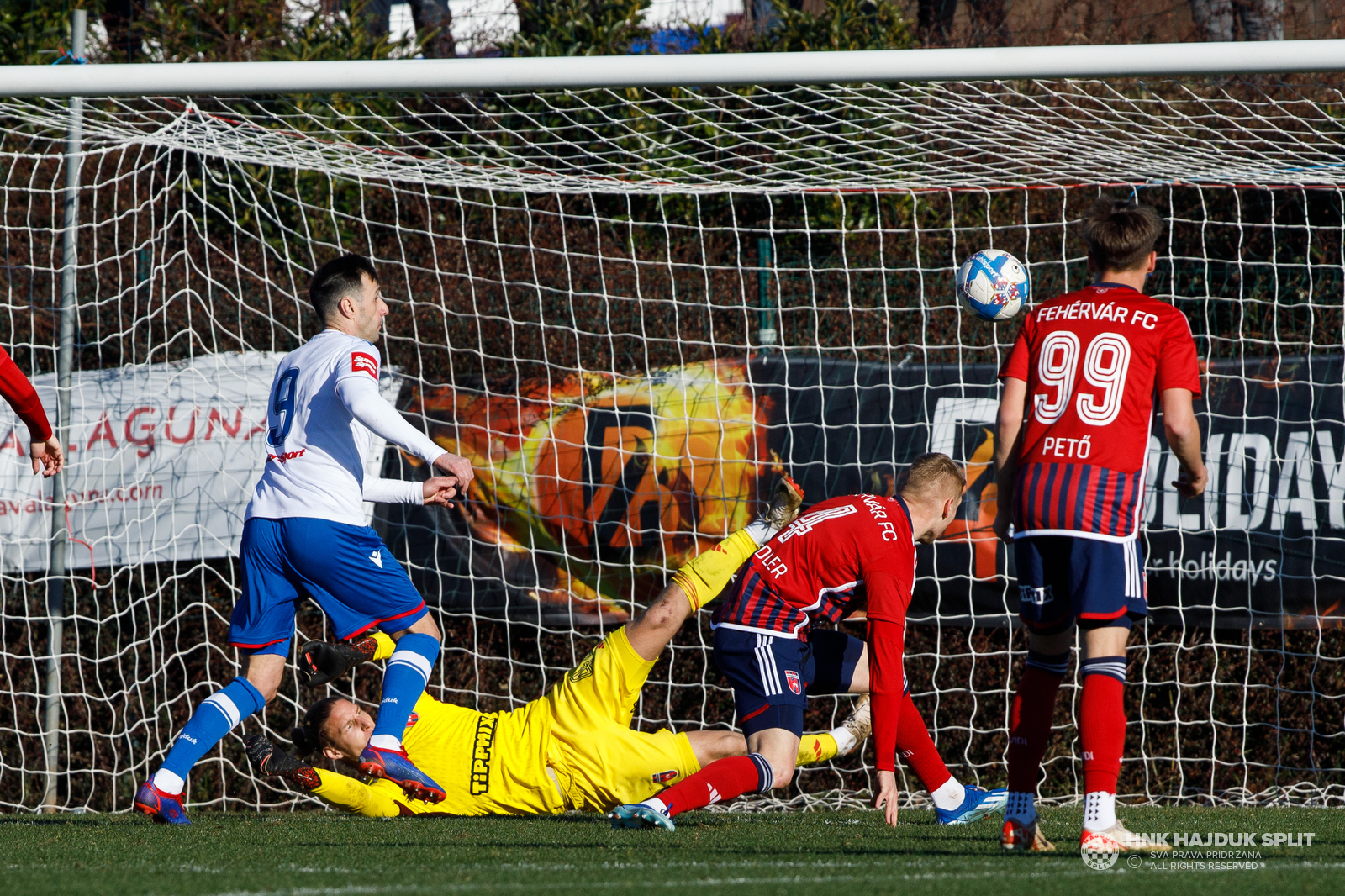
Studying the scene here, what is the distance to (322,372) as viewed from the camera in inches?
176

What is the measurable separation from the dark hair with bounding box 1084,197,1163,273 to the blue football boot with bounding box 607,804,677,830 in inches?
78.0

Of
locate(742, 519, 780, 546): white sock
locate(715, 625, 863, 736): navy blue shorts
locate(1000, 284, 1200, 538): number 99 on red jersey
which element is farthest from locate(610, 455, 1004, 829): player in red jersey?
locate(1000, 284, 1200, 538): number 99 on red jersey

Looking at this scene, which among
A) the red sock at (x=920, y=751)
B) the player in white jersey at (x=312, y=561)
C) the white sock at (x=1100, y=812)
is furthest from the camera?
the red sock at (x=920, y=751)

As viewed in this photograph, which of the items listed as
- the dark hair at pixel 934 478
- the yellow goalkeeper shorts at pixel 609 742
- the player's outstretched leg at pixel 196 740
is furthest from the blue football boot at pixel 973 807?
the player's outstretched leg at pixel 196 740

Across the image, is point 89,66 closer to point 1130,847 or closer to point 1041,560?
point 1041,560

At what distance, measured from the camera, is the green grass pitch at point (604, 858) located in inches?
112

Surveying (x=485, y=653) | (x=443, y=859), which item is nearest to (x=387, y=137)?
(x=485, y=653)

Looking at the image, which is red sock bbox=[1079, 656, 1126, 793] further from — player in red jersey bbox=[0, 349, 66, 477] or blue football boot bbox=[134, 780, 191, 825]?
player in red jersey bbox=[0, 349, 66, 477]

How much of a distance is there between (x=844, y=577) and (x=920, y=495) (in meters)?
0.39

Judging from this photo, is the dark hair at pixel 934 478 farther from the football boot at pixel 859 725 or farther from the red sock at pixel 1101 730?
the red sock at pixel 1101 730

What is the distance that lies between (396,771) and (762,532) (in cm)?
148

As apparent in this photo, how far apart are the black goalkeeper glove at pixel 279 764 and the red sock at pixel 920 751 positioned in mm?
1998

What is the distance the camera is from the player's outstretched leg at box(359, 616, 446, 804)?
416cm

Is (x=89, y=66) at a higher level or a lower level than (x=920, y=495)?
higher
